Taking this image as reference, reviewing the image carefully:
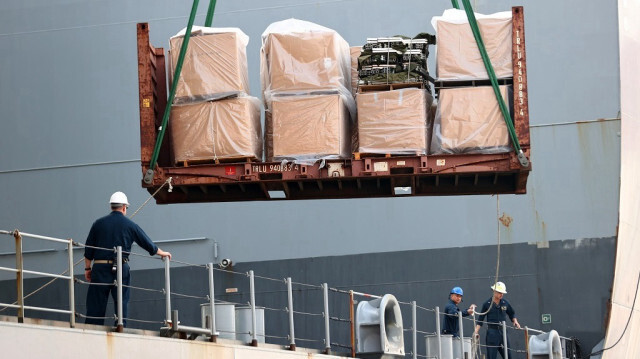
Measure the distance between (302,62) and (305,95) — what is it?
1.27 ft

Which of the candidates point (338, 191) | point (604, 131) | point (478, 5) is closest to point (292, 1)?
point (478, 5)

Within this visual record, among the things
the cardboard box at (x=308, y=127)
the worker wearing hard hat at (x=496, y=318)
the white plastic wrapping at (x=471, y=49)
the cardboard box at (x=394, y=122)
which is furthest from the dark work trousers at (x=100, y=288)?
the worker wearing hard hat at (x=496, y=318)

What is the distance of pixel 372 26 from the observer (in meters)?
19.2

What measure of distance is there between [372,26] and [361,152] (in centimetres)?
849

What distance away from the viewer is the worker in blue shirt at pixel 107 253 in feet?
30.2

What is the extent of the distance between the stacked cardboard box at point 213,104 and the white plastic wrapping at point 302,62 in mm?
337

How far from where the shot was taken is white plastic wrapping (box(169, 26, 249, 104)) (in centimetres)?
1133

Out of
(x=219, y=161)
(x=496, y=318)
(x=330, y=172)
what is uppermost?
(x=219, y=161)

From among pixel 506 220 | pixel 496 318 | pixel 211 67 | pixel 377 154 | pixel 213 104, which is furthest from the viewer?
pixel 506 220

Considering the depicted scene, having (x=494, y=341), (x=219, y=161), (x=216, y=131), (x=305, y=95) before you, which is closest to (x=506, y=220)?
(x=494, y=341)

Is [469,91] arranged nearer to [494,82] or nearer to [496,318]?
[494,82]

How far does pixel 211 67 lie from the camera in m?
11.4

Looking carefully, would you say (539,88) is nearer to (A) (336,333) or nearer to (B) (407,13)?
(B) (407,13)

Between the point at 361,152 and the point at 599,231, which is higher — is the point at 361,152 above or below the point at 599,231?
above
